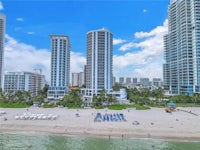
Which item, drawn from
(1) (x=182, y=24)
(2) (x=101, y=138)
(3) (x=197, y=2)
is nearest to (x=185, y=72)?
(1) (x=182, y=24)

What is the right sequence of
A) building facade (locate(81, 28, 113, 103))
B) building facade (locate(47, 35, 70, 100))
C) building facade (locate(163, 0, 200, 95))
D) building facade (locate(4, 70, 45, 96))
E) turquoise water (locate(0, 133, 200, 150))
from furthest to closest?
building facade (locate(4, 70, 45, 96))
building facade (locate(47, 35, 70, 100))
building facade (locate(163, 0, 200, 95))
building facade (locate(81, 28, 113, 103))
turquoise water (locate(0, 133, 200, 150))

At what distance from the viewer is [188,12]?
102m

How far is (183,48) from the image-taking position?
102m

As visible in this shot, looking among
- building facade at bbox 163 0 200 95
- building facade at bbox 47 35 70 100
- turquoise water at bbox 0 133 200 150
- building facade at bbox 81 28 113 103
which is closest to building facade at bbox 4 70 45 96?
building facade at bbox 47 35 70 100

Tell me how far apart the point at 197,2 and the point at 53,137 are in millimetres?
100721

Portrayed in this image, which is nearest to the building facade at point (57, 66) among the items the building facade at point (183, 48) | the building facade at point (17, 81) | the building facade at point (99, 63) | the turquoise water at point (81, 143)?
the building facade at point (99, 63)

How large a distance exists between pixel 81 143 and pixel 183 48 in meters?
91.7

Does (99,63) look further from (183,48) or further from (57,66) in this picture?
(183,48)

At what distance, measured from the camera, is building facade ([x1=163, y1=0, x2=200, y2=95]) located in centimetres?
9675

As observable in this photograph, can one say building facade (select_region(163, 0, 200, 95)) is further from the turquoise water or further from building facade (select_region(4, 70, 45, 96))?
building facade (select_region(4, 70, 45, 96))

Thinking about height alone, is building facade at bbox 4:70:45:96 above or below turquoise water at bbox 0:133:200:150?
above

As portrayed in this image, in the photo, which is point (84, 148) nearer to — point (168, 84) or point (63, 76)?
point (63, 76)

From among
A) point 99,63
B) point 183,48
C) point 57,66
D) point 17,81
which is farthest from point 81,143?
point 17,81

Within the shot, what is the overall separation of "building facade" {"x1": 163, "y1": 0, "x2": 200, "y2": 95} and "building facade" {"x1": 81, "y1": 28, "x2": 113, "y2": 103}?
39.9 meters
